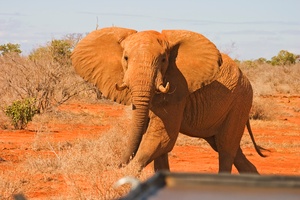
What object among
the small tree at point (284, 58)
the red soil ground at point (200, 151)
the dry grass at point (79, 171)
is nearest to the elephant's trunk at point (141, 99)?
the dry grass at point (79, 171)

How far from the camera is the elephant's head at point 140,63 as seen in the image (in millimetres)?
8008

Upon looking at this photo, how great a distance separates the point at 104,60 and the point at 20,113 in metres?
8.49

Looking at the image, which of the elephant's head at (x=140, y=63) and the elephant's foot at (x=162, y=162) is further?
the elephant's foot at (x=162, y=162)

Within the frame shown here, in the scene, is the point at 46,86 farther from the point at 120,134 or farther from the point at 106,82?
the point at 106,82

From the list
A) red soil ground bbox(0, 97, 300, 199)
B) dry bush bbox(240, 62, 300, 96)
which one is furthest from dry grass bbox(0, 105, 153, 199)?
dry bush bbox(240, 62, 300, 96)

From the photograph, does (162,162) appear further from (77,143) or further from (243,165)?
(77,143)

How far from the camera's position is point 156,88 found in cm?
809

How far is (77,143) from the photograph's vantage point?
541 inches

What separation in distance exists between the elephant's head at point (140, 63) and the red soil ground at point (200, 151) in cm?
155

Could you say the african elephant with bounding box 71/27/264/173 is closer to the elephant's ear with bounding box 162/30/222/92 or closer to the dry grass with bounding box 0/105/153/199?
the elephant's ear with bounding box 162/30/222/92

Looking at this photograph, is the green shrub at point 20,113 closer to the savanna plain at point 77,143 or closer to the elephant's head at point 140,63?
the savanna plain at point 77,143

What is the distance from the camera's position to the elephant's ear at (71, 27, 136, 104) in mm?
Result: 8922

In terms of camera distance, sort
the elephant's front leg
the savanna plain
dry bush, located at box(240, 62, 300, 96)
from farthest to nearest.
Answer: dry bush, located at box(240, 62, 300, 96) < the savanna plain < the elephant's front leg

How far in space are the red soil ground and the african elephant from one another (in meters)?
1.54
